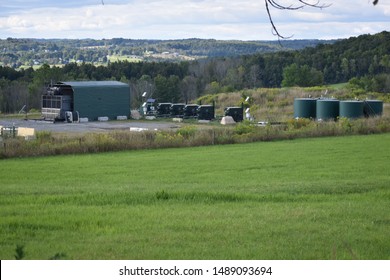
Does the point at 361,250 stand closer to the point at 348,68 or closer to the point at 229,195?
the point at 229,195

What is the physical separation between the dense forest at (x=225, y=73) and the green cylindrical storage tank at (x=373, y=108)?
594 inches

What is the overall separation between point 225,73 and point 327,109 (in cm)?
5090

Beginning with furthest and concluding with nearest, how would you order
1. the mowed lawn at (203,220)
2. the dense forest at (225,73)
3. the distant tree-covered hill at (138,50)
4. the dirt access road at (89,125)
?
the dense forest at (225,73)
the dirt access road at (89,125)
the distant tree-covered hill at (138,50)
the mowed lawn at (203,220)

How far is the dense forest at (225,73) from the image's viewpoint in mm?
72750

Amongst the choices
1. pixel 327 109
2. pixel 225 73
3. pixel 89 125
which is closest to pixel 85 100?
pixel 89 125

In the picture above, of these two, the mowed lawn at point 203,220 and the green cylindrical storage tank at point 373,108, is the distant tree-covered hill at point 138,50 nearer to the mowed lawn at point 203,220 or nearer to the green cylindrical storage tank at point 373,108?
the green cylindrical storage tank at point 373,108

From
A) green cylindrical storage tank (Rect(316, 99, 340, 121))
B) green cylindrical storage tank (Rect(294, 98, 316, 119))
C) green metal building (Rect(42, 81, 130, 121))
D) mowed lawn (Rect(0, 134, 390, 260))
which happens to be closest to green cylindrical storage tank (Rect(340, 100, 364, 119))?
green cylindrical storage tank (Rect(316, 99, 340, 121))

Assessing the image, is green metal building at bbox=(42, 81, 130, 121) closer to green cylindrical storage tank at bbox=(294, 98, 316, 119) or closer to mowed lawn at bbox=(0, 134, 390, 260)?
green cylindrical storage tank at bbox=(294, 98, 316, 119)

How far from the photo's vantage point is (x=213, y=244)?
820 centimetres

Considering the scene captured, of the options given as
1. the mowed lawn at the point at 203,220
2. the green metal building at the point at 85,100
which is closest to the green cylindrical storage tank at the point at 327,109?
the green metal building at the point at 85,100

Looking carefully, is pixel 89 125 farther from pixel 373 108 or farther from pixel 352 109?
pixel 373 108

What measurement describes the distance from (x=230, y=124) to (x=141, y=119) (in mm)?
10179

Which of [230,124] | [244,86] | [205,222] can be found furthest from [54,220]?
[244,86]

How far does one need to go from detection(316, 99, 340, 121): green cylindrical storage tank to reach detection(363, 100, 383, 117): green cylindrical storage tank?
183 centimetres
